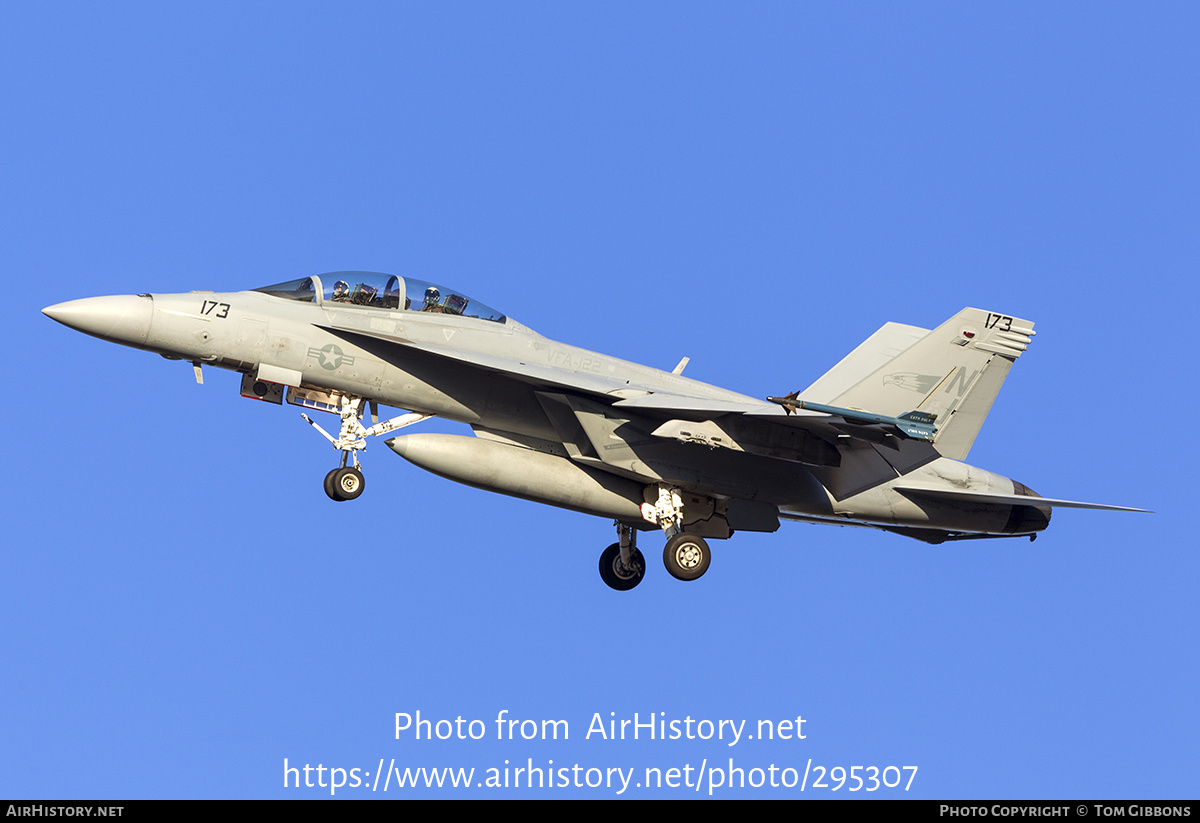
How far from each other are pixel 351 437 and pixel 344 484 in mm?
713

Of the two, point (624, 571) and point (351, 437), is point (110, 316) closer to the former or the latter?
point (351, 437)

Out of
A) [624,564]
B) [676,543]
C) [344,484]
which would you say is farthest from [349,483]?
[624,564]

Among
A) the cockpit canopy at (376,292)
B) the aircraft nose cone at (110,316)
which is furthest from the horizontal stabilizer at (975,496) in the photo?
the aircraft nose cone at (110,316)

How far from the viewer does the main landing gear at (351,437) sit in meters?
16.4

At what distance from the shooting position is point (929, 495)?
1905cm

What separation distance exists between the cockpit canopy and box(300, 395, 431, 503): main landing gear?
4.16 ft

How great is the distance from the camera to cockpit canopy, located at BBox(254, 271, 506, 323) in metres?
16.8

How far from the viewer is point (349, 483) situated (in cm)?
1639

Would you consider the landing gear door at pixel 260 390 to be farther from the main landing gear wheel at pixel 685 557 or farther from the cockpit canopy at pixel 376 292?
the main landing gear wheel at pixel 685 557

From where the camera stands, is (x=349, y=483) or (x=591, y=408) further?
(x=591, y=408)

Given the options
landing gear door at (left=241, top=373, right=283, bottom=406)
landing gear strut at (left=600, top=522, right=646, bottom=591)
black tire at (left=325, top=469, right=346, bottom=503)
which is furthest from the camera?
landing gear strut at (left=600, top=522, right=646, bottom=591)

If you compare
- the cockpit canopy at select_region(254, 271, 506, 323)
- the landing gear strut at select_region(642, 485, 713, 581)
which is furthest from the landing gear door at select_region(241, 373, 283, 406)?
the landing gear strut at select_region(642, 485, 713, 581)

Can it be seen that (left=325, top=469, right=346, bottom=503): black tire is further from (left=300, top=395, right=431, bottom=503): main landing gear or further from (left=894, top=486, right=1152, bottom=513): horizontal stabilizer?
(left=894, top=486, right=1152, bottom=513): horizontal stabilizer
